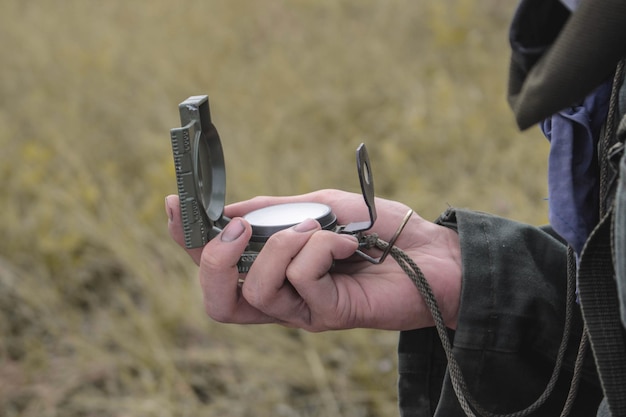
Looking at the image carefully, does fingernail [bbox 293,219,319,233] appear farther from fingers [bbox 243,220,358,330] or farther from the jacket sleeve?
the jacket sleeve

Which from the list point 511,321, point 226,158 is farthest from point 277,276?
point 226,158

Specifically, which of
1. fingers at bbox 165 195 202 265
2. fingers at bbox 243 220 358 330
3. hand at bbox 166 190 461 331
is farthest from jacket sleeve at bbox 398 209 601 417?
fingers at bbox 165 195 202 265

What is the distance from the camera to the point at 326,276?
3.34 feet

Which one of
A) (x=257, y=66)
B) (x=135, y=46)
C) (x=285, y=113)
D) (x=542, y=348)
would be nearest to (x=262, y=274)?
(x=542, y=348)

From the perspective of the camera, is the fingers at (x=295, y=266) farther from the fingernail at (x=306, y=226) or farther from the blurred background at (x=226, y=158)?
the blurred background at (x=226, y=158)

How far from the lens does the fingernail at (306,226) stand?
992mm

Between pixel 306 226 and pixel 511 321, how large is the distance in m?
0.30

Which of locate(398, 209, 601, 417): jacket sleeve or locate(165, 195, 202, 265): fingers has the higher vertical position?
locate(165, 195, 202, 265): fingers

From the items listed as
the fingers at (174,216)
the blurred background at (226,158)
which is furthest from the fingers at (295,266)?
the blurred background at (226,158)

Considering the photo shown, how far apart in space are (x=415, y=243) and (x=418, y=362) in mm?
179

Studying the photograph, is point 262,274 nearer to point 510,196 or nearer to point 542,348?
point 542,348

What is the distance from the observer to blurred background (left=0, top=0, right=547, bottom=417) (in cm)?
216

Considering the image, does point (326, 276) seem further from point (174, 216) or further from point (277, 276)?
point (174, 216)

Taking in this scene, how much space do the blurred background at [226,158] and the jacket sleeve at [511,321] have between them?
94 centimetres
